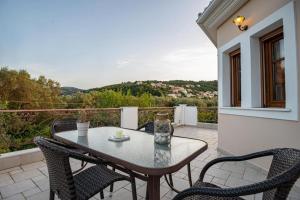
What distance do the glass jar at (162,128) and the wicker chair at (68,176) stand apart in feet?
1.38

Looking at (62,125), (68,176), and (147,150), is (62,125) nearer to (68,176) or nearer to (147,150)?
(68,176)

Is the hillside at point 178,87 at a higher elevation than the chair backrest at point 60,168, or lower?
higher

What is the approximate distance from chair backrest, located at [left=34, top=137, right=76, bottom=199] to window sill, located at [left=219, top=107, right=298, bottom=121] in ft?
9.27

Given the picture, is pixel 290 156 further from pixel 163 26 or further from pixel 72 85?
pixel 72 85

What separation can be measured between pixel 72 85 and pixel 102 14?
546cm

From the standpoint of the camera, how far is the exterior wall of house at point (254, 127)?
267 cm

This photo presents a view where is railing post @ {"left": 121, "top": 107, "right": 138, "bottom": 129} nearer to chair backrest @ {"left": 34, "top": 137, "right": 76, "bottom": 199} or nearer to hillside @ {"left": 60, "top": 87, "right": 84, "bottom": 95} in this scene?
chair backrest @ {"left": 34, "top": 137, "right": 76, "bottom": 199}

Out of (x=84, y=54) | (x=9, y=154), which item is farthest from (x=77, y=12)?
(x=9, y=154)

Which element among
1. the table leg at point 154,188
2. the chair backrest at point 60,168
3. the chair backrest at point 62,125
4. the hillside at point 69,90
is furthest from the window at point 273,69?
the hillside at point 69,90

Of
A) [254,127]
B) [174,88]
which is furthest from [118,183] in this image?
[174,88]

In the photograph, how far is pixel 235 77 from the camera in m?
4.44

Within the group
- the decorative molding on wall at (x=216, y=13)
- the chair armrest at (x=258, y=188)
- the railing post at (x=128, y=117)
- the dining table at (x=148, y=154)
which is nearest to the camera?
the chair armrest at (x=258, y=188)

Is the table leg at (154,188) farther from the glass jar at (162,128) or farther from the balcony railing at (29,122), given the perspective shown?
the balcony railing at (29,122)

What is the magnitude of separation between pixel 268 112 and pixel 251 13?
1.82m
